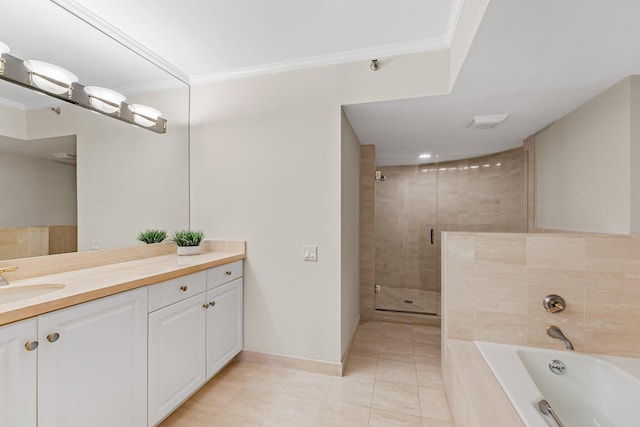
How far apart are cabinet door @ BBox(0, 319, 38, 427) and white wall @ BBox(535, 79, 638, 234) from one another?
9.86ft

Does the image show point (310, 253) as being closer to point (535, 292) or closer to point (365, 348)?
point (365, 348)

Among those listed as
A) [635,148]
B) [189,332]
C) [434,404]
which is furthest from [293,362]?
[635,148]

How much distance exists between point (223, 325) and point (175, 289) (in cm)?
59

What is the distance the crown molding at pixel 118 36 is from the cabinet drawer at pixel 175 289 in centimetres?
169

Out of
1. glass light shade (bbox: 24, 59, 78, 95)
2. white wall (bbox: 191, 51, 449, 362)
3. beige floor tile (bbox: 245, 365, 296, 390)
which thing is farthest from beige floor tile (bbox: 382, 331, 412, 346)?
glass light shade (bbox: 24, 59, 78, 95)

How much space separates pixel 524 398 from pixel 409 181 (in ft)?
8.16

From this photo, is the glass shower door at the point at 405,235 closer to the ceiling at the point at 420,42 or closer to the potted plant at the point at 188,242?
the ceiling at the point at 420,42

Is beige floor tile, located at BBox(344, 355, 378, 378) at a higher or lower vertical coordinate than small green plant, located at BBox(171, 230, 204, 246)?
lower

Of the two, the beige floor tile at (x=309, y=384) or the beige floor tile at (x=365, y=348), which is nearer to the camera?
the beige floor tile at (x=309, y=384)

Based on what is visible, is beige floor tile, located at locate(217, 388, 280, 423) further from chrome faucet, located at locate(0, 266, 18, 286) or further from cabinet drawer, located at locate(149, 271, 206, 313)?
chrome faucet, located at locate(0, 266, 18, 286)

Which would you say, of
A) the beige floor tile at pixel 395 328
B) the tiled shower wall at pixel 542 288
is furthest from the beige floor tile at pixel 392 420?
the beige floor tile at pixel 395 328

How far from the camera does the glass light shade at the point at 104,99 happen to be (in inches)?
68.5

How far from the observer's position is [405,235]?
3367mm

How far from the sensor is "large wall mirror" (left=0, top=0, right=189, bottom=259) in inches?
54.9
